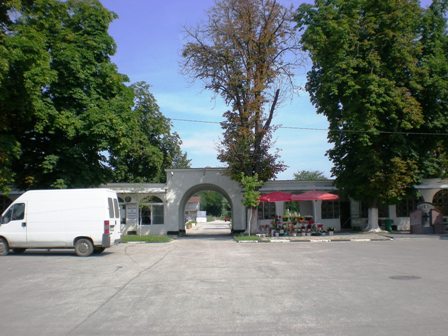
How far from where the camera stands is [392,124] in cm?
3412

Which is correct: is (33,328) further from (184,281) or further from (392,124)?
(392,124)

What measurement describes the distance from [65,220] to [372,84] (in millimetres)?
21356

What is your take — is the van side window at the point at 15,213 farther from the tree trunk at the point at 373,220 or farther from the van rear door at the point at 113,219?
the tree trunk at the point at 373,220

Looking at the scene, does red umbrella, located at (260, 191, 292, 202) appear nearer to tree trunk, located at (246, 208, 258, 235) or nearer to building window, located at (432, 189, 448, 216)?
tree trunk, located at (246, 208, 258, 235)

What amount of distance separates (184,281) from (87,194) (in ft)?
30.7

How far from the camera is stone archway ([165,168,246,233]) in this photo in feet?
131

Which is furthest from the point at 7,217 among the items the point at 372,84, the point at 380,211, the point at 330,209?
the point at 380,211

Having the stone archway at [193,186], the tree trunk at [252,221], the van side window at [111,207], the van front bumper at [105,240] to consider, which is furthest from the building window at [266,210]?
the van front bumper at [105,240]

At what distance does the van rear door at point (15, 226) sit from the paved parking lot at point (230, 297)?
366 cm

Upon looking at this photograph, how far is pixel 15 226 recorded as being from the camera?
21.3m

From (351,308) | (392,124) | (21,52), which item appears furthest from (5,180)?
(392,124)

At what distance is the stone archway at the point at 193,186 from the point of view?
39969mm

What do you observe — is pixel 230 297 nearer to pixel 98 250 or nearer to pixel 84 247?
pixel 84 247

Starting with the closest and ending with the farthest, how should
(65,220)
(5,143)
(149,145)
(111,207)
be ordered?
1. (65,220)
2. (111,207)
3. (5,143)
4. (149,145)
